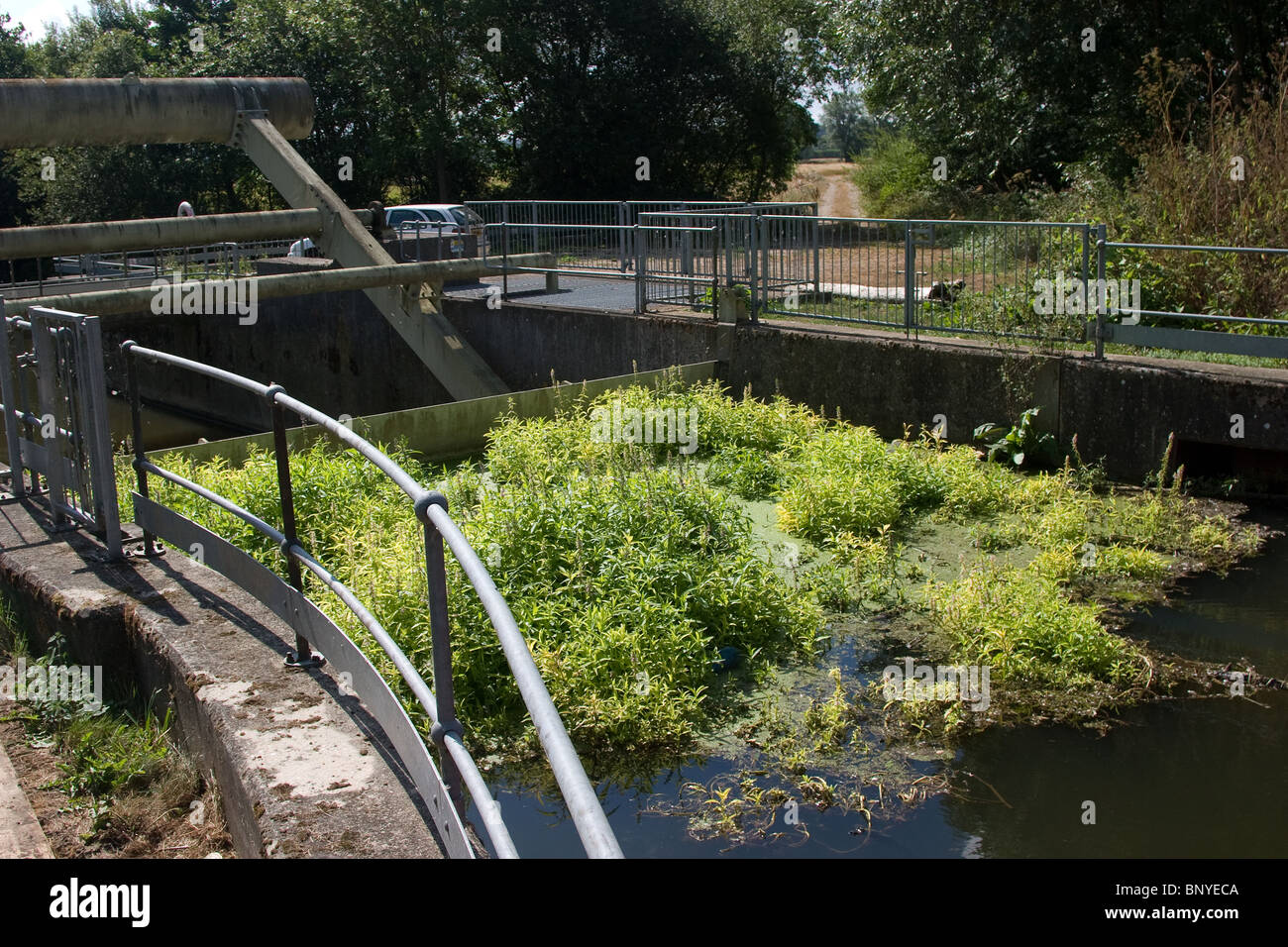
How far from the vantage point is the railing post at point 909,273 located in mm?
11062

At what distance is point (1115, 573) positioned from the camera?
7.72 metres

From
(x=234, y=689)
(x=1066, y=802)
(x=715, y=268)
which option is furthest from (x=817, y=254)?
(x=234, y=689)

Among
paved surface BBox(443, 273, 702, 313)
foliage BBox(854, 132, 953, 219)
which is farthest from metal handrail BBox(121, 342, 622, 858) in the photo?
foliage BBox(854, 132, 953, 219)

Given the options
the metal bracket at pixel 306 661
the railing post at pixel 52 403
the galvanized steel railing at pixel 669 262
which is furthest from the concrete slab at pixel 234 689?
the galvanized steel railing at pixel 669 262

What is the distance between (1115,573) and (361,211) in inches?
537

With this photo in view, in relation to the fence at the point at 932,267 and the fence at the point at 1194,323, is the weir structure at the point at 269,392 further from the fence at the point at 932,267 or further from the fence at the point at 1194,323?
the fence at the point at 1194,323

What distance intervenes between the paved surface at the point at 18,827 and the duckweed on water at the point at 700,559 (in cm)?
184

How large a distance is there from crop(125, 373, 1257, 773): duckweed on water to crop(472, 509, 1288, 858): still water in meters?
0.39

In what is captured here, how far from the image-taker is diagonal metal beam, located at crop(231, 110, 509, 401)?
15.5 meters

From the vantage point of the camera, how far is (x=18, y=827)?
3969 mm

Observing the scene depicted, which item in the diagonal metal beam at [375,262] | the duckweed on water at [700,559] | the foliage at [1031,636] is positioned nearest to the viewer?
the duckweed on water at [700,559]

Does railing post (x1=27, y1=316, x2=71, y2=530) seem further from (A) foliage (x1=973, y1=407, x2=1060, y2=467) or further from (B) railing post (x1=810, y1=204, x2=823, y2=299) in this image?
(B) railing post (x1=810, y1=204, x2=823, y2=299)
